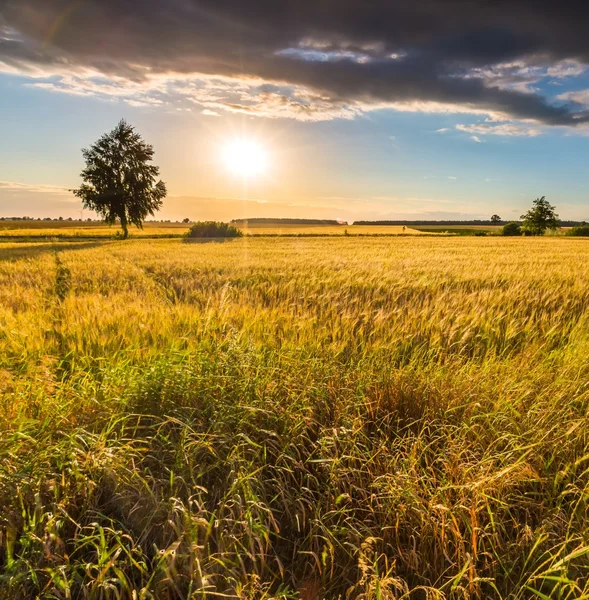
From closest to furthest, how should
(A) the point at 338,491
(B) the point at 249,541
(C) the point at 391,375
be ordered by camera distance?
(B) the point at 249,541
(A) the point at 338,491
(C) the point at 391,375

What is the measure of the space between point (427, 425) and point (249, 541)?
4.42ft

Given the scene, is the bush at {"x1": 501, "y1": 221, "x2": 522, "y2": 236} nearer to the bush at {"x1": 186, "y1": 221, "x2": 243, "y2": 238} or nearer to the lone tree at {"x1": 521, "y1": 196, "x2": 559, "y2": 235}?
the lone tree at {"x1": 521, "y1": 196, "x2": 559, "y2": 235}

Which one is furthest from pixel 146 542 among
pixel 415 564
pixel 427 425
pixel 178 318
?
pixel 178 318

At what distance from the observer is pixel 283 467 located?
1915 millimetres

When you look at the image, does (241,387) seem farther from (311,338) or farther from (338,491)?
(311,338)

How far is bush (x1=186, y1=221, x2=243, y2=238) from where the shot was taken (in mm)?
Result: 45375

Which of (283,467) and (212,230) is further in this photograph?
(212,230)

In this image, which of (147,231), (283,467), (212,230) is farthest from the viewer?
(147,231)

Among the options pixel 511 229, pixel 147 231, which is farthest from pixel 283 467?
pixel 511 229

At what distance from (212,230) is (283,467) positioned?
45688 millimetres

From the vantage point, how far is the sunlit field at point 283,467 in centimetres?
143

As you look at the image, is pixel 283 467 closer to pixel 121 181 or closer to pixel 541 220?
pixel 121 181

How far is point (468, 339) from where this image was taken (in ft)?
13.0

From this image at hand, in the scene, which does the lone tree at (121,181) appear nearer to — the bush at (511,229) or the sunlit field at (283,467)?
the sunlit field at (283,467)
